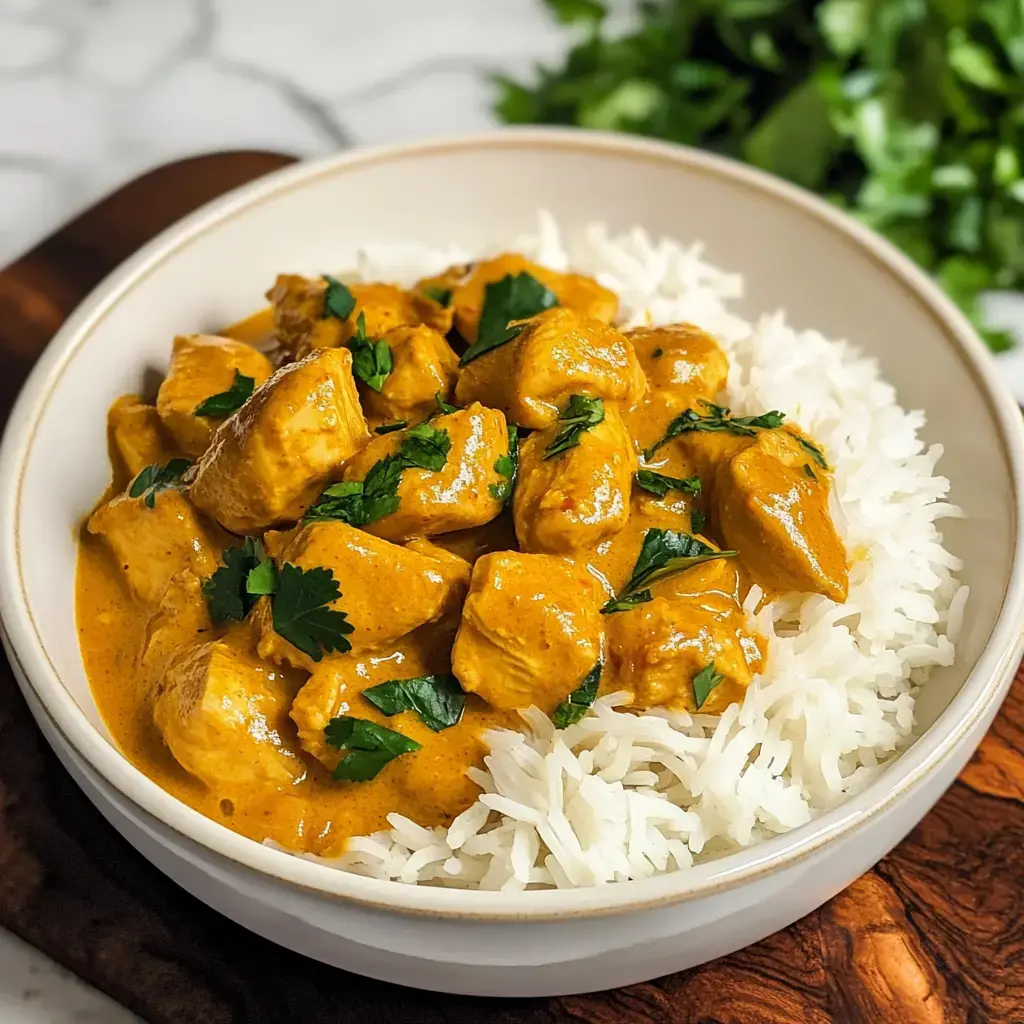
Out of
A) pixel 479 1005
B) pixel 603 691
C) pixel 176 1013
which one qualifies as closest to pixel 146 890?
pixel 176 1013

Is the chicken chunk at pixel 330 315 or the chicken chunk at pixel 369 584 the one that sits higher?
the chicken chunk at pixel 330 315

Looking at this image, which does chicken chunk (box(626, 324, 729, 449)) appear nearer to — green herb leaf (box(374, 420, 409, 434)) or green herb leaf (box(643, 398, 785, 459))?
green herb leaf (box(643, 398, 785, 459))

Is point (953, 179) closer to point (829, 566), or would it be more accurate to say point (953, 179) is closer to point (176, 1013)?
point (829, 566)

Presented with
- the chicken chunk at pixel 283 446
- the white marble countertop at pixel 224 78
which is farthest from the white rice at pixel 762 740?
the white marble countertop at pixel 224 78

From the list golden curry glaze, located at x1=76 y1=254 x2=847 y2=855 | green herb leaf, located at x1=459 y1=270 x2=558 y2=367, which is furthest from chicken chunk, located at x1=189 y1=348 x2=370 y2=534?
green herb leaf, located at x1=459 y1=270 x2=558 y2=367

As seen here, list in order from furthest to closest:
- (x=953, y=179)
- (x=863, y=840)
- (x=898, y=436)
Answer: (x=953, y=179)
(x=898, y=436)
(x=863, y=840)

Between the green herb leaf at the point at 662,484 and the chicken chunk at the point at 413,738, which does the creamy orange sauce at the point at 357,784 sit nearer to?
the chicken chunk at the point at 413,738
